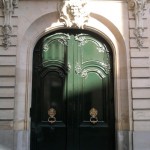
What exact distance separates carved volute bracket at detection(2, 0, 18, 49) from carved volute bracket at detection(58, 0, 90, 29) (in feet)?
3.37

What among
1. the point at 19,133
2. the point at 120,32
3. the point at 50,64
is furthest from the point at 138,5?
the point at 19,133

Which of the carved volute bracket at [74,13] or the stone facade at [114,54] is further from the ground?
the carved volute bracket at [74,13]

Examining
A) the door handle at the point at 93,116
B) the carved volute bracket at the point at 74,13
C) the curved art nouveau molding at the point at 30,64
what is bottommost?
the door handle at the point at 93,116

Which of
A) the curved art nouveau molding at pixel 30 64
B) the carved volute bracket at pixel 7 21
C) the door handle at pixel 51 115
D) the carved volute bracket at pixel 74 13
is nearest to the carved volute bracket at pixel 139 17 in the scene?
the curved art nouveau molding at pixel 30 64

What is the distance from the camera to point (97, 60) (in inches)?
263

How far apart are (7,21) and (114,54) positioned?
239 centimetres

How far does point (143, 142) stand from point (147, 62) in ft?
5.35

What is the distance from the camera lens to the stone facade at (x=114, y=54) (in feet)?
19.8

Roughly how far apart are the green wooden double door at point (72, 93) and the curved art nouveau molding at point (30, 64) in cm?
20

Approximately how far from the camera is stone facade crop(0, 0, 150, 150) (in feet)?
19.8

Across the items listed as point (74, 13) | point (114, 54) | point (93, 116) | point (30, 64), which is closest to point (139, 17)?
point (114, 54)

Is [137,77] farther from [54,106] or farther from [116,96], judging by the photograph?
[54,106]

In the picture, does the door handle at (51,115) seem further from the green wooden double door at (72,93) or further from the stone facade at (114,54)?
the stone facade at (114,54)

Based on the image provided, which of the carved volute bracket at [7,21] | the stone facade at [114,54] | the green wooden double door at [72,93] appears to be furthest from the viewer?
the green wooden double door at [72,93]
